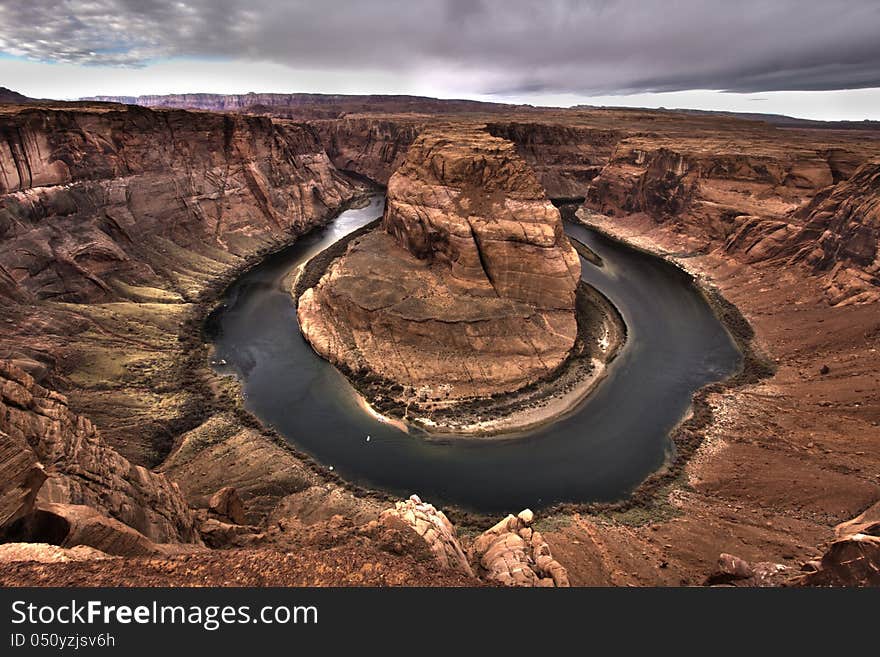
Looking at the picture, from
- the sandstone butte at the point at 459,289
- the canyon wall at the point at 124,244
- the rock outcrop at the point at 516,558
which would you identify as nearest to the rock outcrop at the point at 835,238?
the sandstone butte at the point at 459,289

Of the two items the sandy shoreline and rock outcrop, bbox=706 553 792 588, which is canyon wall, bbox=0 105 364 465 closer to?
the sandy shoreline

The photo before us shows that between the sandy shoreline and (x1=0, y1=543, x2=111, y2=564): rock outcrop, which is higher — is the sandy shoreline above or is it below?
below

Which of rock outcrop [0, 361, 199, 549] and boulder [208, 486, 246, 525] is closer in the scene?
rock outcrop [0, 361, 199, 549]

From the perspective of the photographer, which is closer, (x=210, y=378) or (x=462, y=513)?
(x=462, y=513)

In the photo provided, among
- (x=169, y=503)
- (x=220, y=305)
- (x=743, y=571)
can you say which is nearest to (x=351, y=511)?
(x=169, y=503)

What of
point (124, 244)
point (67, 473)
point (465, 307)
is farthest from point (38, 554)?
point (124, 244)

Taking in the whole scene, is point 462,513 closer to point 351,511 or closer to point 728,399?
point 351,511

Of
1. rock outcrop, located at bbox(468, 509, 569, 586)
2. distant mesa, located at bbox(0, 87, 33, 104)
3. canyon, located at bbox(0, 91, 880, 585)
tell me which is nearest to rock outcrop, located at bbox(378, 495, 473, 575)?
canyon, located at bbox(0, 91, 880, 585)
